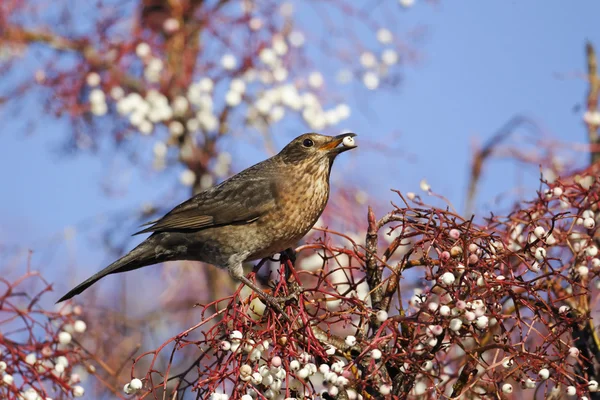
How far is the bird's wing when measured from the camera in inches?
202

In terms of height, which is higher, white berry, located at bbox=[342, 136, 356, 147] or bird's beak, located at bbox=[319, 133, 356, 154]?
bird's beak, located at bbox=[319, 133, 356, 154]

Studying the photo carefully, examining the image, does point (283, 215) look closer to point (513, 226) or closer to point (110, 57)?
point (513, 226)

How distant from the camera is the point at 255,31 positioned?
741 cm

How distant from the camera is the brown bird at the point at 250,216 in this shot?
497cm

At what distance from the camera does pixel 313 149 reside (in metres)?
5.32

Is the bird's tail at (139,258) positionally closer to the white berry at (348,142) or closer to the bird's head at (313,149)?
the bird's head at (313,149)

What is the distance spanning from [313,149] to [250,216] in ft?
2.06

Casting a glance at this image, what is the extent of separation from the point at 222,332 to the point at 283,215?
1612 millimetres

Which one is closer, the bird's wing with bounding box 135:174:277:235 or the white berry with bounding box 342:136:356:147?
the white berry with bounding box 342:136:356:147

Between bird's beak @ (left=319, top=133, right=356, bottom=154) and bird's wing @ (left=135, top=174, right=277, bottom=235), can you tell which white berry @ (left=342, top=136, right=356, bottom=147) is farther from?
bird's wing @ (left=135, top=174, right=277, bottom=235)

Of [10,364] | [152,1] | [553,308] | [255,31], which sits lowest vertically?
[553,308]

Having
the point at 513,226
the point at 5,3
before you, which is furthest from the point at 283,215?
the point at 5,3

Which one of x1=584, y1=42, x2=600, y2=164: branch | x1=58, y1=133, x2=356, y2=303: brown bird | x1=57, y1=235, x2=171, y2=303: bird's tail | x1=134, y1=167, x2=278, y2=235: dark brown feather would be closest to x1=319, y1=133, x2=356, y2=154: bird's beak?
x1=58, y1=133, x2=356, y2=303: brown bird

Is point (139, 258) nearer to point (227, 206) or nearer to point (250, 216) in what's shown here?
point (227, 206)
